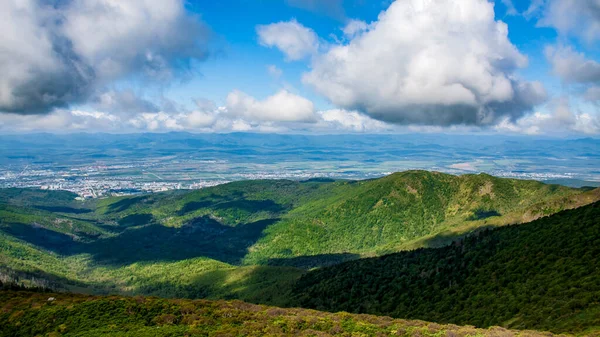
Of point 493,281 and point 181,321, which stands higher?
point 181,321

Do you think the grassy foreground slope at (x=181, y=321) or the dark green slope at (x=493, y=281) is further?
the dark green slope at (x=493, y=281)

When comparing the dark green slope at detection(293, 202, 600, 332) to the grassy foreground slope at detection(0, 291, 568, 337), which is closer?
the grassy foreground slope at detection(0, 291, 568, 337)

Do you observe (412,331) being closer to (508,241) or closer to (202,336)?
(202,336)

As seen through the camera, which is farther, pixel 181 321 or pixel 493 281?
pixel 493 281
